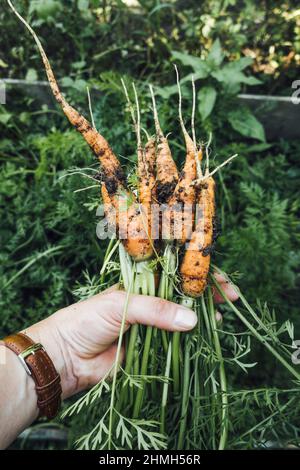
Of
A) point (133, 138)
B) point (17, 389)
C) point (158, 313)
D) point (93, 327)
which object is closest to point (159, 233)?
point (158, 313)

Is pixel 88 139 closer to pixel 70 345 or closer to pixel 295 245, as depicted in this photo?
pixel 70 345

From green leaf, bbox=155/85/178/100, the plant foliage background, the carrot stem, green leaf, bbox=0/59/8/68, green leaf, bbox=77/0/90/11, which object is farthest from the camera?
green leaf, bbox=0/59/8/68

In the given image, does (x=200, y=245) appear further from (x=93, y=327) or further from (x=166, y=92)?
(x=166, y=92)

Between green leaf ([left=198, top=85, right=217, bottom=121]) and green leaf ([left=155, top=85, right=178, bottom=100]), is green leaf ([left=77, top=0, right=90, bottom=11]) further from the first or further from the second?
green leaf ([left=198, top=85, right=217, bottom=121])

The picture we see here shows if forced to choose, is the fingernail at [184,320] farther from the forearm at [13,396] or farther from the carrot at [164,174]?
the forearm at [13,396]

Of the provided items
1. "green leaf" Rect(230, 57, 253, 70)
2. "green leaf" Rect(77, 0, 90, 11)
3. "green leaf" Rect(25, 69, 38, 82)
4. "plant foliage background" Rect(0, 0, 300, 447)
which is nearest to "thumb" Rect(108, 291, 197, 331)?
"plant foliage background" Rect(0, 0, 300, 447)

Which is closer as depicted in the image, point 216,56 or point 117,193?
point 117,193
